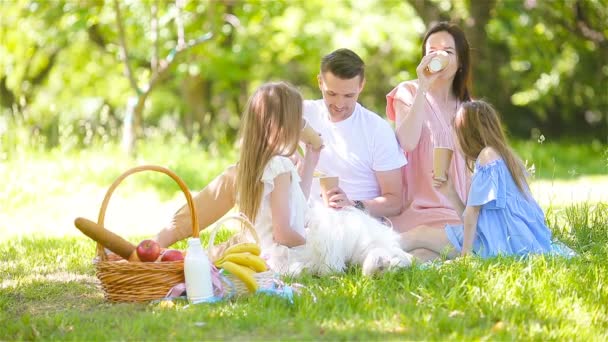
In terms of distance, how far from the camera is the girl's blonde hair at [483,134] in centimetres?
412

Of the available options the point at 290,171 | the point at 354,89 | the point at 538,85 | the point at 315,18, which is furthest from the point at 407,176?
the point at 315,18

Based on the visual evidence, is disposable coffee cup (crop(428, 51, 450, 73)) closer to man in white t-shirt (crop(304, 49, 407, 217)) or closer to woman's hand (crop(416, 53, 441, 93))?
woman's hand (crop(416, 53, 441, 93))

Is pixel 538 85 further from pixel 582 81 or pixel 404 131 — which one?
pixel 404 131

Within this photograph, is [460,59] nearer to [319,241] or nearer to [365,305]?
[319,241]

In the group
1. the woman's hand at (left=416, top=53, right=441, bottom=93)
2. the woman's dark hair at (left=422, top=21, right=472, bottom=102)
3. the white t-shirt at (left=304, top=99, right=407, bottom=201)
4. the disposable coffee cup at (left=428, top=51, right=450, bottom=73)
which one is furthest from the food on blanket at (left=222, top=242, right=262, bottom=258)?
the woman's dark hair at (left=422, top=21, right=472, bottom=102)

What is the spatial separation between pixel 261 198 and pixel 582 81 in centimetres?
1102

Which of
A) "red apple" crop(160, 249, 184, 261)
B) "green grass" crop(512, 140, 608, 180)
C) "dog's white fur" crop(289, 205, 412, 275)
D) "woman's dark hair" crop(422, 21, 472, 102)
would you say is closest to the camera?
"red apple" crop(160, 249, 184, 261)

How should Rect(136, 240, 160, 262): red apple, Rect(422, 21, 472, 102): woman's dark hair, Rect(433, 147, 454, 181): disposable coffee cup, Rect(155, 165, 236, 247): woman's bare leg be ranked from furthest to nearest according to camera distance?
Rect(422, 21, 472, 102): woman's dark hair, Rect(433, 147, 454, 181): disposable coffee cup, Rect(155, 165, 236, 247): woman's bare leg, Rect(136, 240, 160, 262): red apple

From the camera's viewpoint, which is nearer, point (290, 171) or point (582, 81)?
point (290, 171)

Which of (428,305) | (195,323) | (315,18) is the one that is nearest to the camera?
(195,323)

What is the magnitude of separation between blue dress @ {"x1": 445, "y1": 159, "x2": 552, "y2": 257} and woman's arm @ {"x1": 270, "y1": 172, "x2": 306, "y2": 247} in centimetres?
93

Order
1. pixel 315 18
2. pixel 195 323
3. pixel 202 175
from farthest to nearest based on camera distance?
pixel 315 18 → pixel 202 175 → pixel 195 323

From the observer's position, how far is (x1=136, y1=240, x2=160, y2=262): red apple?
3439 mm

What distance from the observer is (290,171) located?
3.77m
